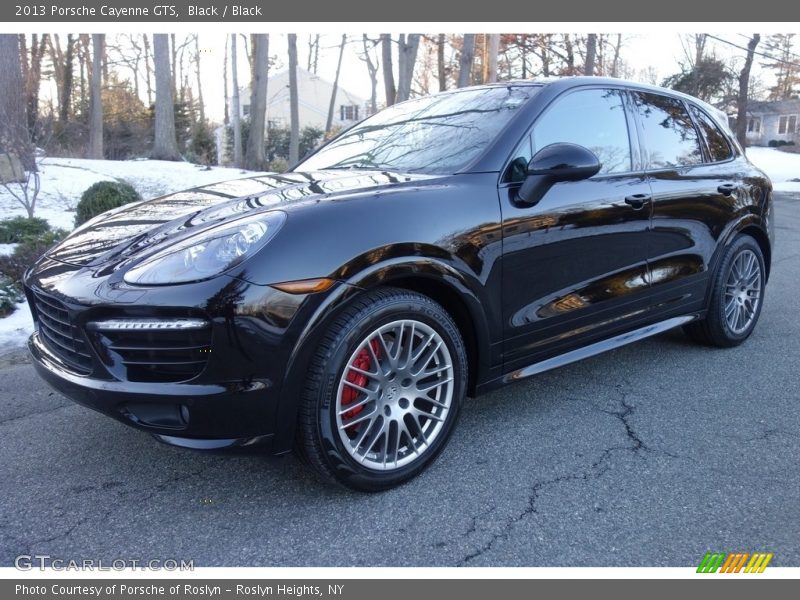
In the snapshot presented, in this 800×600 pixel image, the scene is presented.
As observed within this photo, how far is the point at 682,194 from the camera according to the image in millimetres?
3951

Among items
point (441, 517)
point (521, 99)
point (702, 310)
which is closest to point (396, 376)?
point (441, 517)

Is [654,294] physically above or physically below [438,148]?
below

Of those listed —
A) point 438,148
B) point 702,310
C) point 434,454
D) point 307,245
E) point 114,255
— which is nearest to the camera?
point 307,245

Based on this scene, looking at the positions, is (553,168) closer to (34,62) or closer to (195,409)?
(195,409)

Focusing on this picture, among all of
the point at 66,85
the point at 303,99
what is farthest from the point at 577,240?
the point at 303,99

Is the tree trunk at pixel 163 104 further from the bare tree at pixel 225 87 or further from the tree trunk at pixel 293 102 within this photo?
the bare tree at pixel 225 87

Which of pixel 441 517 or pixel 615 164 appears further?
pixel 615 164

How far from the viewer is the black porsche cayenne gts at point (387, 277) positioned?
2.33 metres

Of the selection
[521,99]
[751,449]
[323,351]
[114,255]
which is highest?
[521,99]

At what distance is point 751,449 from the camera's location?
3080 millimetres

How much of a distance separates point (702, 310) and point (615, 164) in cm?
134

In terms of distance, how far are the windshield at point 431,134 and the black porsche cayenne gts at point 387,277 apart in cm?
2

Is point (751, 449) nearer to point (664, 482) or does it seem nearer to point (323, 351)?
point (664, 482)

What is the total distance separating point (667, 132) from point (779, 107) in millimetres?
60210
